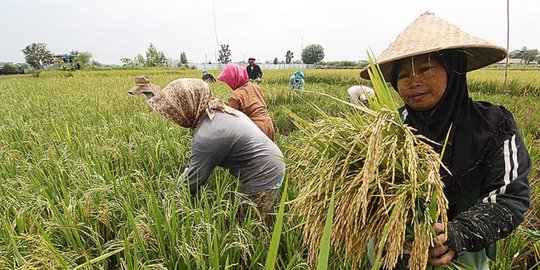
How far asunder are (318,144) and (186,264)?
0.80 metres

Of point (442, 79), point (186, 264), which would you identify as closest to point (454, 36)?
point (442, 79)

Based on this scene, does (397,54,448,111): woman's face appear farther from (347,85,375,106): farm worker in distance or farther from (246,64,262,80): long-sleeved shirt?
(246,64,262,80): long-sleeved shirt

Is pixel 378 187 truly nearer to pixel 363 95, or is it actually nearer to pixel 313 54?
pixel 363 95

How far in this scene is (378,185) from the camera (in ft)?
2.06

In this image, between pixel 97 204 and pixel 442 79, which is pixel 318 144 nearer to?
pixel 442 79

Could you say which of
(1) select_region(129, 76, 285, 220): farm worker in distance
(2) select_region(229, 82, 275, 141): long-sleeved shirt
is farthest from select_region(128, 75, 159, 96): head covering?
(1) select_region(129, 76, 285, 220): farm worker in distance

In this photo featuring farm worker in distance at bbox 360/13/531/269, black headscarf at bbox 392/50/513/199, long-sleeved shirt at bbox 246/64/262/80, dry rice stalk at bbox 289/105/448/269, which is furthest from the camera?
long-sleeved shirt at bbox 246/64/262/80

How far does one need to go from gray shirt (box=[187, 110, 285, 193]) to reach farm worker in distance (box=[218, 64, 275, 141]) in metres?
1.26

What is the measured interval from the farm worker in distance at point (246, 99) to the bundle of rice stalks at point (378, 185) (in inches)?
101

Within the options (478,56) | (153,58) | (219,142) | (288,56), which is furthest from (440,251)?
(288,56)

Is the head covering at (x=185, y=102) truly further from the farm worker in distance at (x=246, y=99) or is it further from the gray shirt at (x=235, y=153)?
the farm worker in distance at (x=246, y=99)

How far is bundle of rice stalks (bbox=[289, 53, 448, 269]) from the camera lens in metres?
0.60

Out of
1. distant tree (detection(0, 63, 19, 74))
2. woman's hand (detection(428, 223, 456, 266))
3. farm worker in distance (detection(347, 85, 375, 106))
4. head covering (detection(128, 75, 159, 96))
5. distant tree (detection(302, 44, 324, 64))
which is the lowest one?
woman's hand (detection(428, 223, 456, 266))

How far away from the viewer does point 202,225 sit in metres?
1.35
